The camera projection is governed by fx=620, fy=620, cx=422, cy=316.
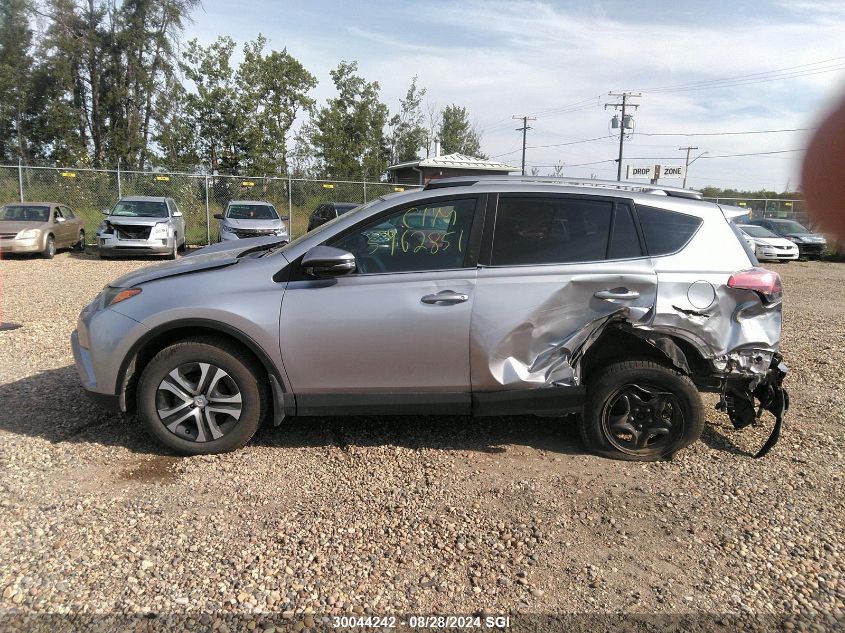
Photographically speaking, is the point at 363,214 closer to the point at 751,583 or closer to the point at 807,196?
the point at 751,583

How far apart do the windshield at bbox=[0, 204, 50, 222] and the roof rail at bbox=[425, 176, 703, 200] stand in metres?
16.0

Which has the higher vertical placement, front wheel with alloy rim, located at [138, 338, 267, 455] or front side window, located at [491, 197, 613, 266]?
front side window, located at [491, 197, 613, 266]

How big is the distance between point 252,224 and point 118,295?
13.0 meters

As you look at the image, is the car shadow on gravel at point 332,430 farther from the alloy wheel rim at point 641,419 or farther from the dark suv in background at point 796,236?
the dark suv in background at point 796,236

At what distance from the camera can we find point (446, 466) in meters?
4.06

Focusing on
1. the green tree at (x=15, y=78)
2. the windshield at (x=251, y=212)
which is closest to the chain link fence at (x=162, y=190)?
the windshield at (x=251, y=212)

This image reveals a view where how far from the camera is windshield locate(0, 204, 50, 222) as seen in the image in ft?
53.9

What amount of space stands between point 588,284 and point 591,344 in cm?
40

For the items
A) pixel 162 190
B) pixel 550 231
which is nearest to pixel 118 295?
pixel 550 231

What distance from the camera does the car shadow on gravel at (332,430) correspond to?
14.3 ft

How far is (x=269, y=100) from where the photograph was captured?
1319 inches

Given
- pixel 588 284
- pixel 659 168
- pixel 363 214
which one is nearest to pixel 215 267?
pixel 363 214

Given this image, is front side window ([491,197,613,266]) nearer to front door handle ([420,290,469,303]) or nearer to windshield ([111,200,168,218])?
front door handle ([420,290,469,303])

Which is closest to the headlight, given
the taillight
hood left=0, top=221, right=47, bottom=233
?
the taillight
